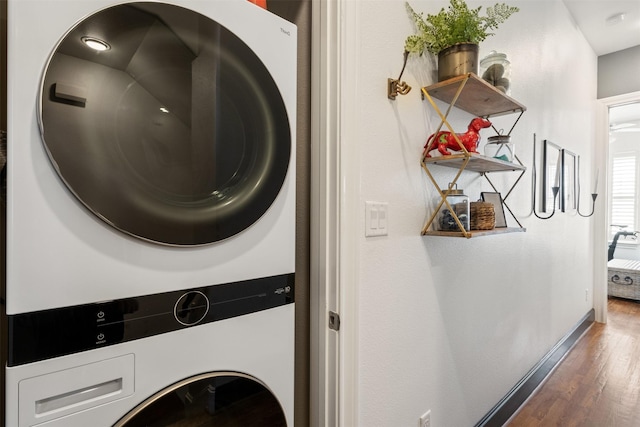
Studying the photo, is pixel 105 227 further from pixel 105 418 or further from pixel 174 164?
pixel 105 418

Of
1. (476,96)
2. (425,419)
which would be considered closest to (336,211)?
(476,96)

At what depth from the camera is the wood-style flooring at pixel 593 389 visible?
1.97 metres

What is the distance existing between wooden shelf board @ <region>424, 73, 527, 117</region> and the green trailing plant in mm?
143

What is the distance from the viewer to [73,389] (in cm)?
57

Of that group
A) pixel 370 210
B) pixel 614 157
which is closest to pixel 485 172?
pixel 370 210

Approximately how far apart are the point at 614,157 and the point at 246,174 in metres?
7.20

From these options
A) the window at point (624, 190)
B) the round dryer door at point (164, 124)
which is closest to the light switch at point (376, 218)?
the round dryer door at point (164, 124)

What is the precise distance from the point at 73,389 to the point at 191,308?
8.7 inches

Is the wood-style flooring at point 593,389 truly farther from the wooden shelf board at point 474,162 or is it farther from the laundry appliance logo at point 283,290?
the laundry appliance logo at point 283,290

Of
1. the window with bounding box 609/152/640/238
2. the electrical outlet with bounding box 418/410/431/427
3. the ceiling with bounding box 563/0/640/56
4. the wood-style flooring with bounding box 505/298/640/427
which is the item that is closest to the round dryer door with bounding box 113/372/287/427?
the electrical outlet with bounding box 418/410/431/427

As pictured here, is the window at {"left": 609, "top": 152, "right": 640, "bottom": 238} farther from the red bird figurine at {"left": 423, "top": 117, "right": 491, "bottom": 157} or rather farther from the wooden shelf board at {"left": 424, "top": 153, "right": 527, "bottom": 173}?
the red bird figurine at {"left": 423, "top": 117, "right": 491, "bottom": 157}

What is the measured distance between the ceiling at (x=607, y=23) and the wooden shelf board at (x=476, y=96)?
6.54ft

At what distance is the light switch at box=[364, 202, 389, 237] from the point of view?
1091 millimetres

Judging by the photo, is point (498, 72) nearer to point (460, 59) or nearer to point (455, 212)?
point (460, 59)
